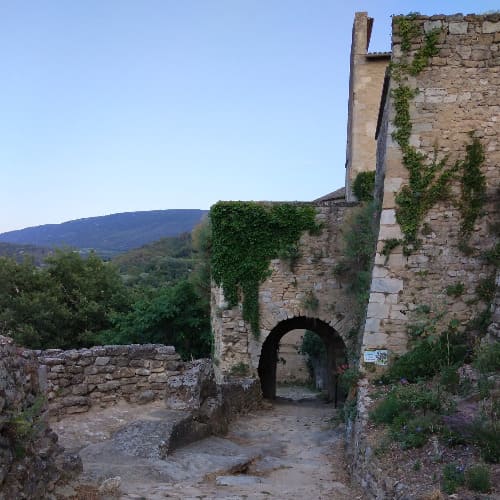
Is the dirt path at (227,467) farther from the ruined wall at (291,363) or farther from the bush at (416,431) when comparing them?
the ruined wall at (291,363)

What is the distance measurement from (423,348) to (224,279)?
634cm

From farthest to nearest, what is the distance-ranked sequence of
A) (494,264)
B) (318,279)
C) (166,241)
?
1. (166,241)
2. (318,279)
3. (494,264)

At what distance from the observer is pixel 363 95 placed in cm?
1759

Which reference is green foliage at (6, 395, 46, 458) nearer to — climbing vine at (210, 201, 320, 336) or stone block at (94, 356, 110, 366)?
stone block at (94, 356, 110, 366)

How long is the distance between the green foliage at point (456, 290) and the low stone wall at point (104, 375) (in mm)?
4543

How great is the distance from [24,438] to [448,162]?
775 centimetres

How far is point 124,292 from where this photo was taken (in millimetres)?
24344

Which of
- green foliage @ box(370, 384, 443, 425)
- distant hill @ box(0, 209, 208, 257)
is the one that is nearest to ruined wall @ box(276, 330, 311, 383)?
green foliage @ box(370, 384, 443, 425)

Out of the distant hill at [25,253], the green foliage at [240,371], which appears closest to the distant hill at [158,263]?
the distant hill at [25,253]

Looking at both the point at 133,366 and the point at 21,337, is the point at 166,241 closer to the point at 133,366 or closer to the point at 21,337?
the point at 21,337

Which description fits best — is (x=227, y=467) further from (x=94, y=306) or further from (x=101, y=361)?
(x=94, y=306)

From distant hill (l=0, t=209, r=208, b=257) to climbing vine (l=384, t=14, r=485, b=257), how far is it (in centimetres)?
10519

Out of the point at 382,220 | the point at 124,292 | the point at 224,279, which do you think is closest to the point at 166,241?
the point at 124,292

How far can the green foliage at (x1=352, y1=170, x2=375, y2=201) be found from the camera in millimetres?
14336
